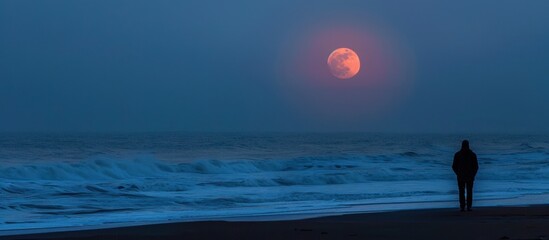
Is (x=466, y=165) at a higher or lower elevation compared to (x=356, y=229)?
higher

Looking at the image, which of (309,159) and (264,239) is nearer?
(264,239)

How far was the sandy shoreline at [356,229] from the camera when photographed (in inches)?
428

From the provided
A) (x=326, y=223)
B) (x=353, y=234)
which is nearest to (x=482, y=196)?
(x=326, y=223)

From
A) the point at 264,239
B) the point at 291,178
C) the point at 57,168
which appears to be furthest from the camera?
the point at 57,168

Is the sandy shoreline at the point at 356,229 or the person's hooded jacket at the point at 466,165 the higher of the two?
the person's hooded jacket at the point at 466,165

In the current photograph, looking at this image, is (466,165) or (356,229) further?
(466,165)

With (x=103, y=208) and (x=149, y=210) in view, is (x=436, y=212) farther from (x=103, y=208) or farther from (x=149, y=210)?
(x=103, y=208)

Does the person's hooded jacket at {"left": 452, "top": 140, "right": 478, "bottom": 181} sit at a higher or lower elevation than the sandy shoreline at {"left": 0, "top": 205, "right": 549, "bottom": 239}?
higher

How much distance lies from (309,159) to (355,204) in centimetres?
3197

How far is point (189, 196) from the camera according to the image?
2125 centimetres

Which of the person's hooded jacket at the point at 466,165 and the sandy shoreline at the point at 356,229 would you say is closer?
the sandy shoreline at the point at 356,229

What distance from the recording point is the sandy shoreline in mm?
10883

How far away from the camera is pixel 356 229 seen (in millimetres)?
11766

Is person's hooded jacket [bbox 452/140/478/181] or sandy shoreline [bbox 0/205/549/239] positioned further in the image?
person's hooded jacket [bbox 452/140/478/181]
